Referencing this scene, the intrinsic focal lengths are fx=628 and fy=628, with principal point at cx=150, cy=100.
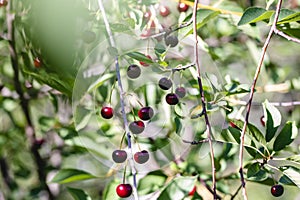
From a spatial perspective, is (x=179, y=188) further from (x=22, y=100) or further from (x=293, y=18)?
(x=22, y=100)

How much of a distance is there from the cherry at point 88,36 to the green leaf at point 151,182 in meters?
0.34

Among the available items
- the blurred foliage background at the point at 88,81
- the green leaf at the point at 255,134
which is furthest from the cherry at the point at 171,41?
the green leaf at the point at 255,134

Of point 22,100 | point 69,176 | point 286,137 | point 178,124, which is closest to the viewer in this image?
point 286,137

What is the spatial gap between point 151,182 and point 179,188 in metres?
0.23

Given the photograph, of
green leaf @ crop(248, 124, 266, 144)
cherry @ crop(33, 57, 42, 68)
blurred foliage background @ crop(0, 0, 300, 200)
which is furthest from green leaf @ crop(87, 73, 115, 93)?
green leaf @ crop(248, 124, 266, 144)

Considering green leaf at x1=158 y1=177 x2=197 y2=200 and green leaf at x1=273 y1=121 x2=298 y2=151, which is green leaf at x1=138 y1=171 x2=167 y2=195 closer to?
green leaf at x1=158 y1=177 x2=197 y2=200

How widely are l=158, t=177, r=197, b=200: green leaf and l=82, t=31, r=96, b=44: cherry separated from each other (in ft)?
1.11

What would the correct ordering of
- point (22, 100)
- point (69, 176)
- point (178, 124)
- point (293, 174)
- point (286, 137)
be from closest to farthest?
point (293, 174)
point (286, 137)
point (178, 124)
point (69, 176)
point (22, 100)

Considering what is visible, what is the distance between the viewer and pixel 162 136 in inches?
59.4

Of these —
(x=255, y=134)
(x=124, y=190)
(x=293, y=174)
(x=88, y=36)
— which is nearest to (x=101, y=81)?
(x=88, y=36)

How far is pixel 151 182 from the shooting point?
1409mm

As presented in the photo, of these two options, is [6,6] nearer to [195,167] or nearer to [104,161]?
[104,161]

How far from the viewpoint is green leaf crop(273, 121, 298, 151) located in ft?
3.61

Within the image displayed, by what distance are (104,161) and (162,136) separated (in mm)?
154
